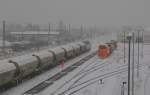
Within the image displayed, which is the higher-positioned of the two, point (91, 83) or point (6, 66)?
point (6, 66)

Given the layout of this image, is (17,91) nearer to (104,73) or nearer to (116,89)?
(116,89)

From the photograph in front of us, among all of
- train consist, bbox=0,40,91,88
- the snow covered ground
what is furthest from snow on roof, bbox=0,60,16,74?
the snow covered ground

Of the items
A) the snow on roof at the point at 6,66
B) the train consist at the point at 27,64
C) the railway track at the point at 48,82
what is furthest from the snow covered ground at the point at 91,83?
the snow on roof at the point at 6,66

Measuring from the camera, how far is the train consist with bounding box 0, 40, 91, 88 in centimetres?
3247

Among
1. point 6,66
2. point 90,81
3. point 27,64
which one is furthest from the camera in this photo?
point 90,81

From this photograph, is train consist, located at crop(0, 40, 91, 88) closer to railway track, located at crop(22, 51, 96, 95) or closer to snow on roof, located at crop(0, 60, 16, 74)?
snow on roof, located at crop(0, 60, 16, 74)

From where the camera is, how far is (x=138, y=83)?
128 ft

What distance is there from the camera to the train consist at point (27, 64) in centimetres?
3247

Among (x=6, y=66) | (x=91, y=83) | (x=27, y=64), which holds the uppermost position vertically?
(x=6, y=66)

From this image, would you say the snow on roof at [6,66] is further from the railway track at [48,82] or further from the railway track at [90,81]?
the railway track at [90,81]

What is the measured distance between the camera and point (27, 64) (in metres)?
37.9

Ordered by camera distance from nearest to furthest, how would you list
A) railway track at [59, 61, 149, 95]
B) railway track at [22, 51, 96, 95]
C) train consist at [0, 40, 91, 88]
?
train consist at [0, 40, 91, 88] < railway track at [22, 51, 96, 95] < railway track at [59, 61, 149, 95]

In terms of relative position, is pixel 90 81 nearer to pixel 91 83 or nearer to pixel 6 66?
pixel 91 83

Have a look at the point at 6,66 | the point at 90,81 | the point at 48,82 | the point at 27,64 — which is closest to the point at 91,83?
the point at 90,81
